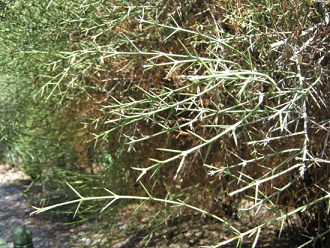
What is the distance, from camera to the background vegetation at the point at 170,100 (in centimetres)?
316

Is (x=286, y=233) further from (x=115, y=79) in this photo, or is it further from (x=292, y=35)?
(x=292, y=35)

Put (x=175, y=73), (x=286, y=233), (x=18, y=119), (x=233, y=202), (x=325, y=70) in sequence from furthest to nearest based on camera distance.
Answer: (x=18, y=119)
(x=233, y=202)
(x=286, y=233)
(x=175, y=73)
(x=325, y=70)

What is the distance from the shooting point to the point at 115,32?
433 cm

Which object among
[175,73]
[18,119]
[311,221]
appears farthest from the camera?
[18,119]

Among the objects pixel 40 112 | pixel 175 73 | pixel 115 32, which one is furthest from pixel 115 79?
pixel 40 112

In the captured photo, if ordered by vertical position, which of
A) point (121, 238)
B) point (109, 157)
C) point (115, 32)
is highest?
point (115, 32)

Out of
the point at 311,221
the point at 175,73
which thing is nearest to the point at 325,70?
the point at 175,73

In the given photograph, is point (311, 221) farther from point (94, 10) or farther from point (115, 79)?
point (94, 10)

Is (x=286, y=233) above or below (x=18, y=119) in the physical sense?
below

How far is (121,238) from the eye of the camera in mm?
5496

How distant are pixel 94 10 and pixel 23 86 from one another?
153cm

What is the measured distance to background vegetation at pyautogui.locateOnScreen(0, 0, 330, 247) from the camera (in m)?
3.16

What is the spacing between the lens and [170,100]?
157 inches

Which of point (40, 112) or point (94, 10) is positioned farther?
point (40, 112)
